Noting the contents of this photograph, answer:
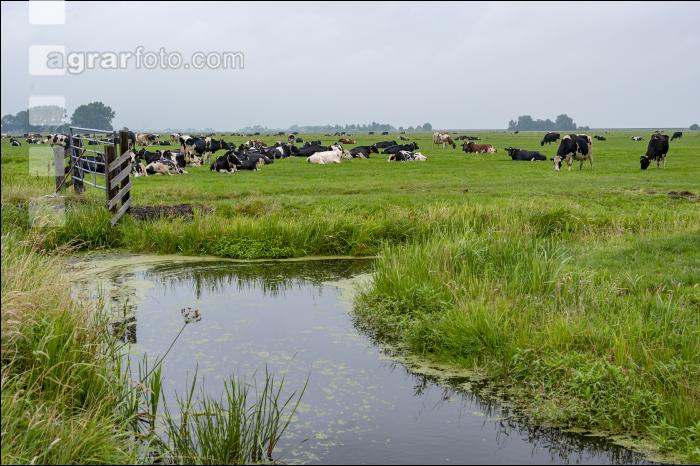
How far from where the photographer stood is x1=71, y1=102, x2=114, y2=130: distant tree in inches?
5182

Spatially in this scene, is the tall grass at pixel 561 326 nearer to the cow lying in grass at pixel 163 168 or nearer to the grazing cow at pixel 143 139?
the cow lying in grass at pixel 163 168

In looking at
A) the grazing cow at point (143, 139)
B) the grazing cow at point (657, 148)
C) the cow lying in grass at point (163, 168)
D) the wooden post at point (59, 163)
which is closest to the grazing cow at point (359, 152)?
the cow lying in grass at point (163, 168)

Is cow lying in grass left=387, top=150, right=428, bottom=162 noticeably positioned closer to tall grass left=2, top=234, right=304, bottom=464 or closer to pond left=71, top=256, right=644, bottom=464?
pond left=71, top=256, right=644, bottom=464

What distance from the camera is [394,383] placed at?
24.1 ft

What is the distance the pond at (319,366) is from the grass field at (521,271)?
49 centimetres

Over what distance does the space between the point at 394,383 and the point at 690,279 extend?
4.82m

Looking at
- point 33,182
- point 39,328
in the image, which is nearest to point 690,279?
point 39,328

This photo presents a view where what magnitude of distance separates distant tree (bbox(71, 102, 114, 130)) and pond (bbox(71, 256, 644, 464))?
423ft

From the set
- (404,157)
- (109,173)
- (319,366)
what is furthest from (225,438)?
(404,157)

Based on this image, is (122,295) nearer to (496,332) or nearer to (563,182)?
(496,332)

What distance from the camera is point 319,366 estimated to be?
7.68 m

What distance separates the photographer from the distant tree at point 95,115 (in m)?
132

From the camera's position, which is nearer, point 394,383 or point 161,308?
point 394,383

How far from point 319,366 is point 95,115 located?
136949mm
